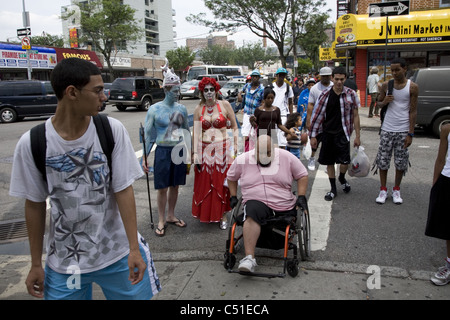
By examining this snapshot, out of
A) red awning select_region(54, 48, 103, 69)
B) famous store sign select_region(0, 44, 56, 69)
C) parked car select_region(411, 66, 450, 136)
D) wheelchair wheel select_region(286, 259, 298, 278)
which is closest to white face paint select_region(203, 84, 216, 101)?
wheelchair wheel select_region(286, 259, 298, 278)

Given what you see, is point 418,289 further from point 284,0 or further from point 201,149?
point 284,0

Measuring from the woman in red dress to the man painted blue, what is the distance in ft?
0.64

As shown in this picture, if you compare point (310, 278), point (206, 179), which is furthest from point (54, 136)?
point (206, 179)

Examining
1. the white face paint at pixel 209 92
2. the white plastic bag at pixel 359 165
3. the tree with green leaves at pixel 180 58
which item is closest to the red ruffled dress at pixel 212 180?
the white face paint at pixel 209 92

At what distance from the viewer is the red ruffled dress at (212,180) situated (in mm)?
4785

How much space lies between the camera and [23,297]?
3.44 m

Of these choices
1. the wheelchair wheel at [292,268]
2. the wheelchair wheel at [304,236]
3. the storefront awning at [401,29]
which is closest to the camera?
the wheelchair wheel at [292,268]

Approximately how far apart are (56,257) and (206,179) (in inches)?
112

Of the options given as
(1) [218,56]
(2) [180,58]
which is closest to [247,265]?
(2) [180,58]

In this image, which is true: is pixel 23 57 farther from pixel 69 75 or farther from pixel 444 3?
pixel 69 75

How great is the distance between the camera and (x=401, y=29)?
1642cm

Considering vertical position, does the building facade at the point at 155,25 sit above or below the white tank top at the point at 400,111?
above

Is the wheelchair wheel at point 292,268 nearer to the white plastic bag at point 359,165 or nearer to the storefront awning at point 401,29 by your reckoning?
the white plastic bag at point 359,165

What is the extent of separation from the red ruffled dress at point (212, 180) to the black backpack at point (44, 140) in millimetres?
2776
